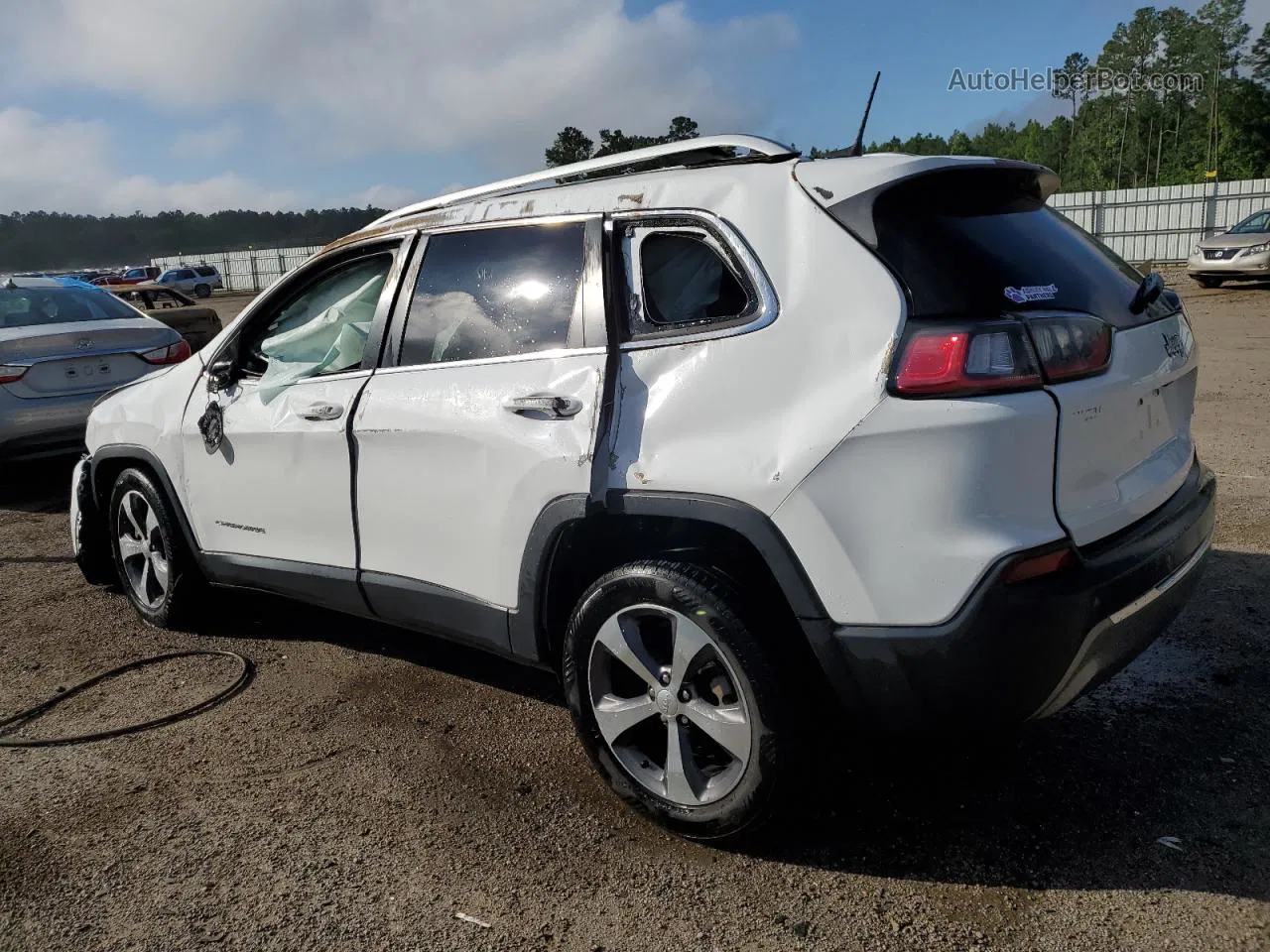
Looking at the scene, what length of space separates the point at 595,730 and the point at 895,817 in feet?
2.91

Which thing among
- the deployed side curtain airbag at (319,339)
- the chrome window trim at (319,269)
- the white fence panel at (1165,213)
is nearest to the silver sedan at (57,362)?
A: the chrome window trim at (319,269)

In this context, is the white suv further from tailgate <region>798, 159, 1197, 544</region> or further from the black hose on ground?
the black hose on ground

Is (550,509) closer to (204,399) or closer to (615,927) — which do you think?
(615,927)

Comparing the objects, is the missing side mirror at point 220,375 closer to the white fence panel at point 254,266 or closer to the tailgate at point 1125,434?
the tailgate at point 1125,434

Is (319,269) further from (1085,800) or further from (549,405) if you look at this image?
(1085,800)

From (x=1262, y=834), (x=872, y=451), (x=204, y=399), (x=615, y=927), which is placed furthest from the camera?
(x=204, y=399)

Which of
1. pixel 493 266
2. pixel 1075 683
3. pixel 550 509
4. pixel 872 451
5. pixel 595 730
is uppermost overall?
pixel 493 266

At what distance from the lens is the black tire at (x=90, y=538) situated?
5074 millimetres

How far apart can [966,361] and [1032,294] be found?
336 mm

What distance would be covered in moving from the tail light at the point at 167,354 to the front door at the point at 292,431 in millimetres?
3960

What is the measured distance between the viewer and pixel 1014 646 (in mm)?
2318

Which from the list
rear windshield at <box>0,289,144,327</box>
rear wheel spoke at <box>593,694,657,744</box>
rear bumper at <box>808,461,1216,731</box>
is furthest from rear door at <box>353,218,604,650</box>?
rear windshield at <box>0,289,144,327</box>

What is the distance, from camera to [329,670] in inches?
167

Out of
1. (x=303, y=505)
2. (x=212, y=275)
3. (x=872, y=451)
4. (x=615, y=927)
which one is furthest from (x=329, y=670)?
(x=212, y=275)
